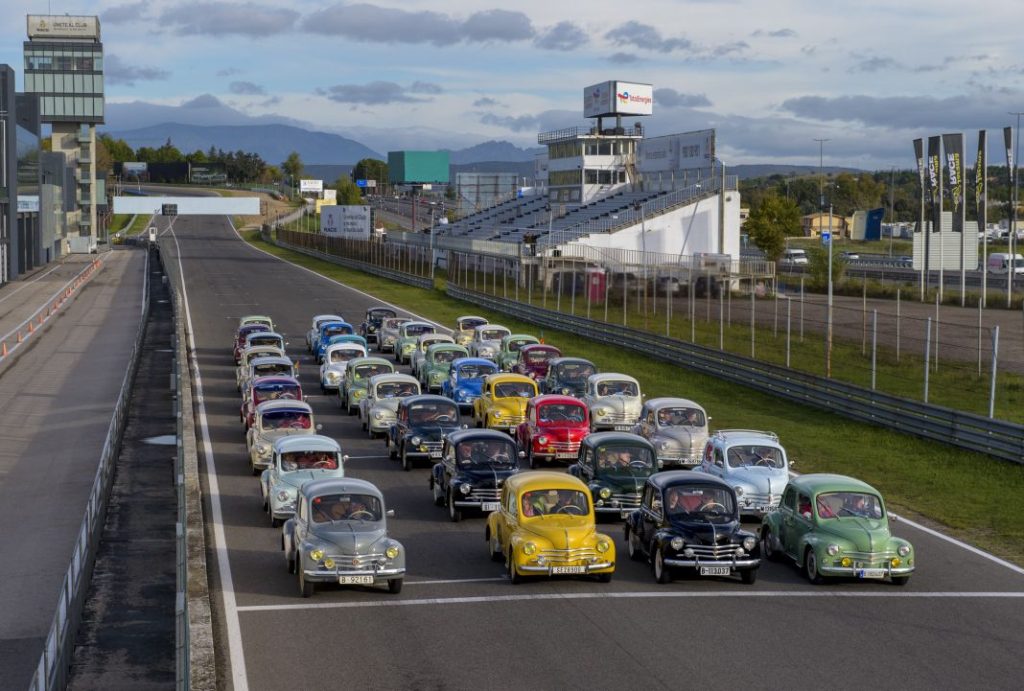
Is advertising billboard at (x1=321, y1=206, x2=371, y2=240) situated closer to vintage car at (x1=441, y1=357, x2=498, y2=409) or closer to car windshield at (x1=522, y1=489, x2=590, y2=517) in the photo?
vintage car at (x1=441, y1=357, x2=498, y2=409)

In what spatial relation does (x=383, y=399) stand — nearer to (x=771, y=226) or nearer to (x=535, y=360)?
(x=535, y=360)

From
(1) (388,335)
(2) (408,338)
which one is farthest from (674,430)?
(1) (388,335)

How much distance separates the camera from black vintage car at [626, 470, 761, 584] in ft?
65.3

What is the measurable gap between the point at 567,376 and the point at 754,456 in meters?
13.0

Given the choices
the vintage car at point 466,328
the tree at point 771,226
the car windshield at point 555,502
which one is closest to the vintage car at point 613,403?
the car windshield at point 555,502

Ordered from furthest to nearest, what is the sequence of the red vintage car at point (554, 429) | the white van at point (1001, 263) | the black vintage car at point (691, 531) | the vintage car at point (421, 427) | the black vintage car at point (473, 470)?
the white van at point (1001, 263) < the red vintage car at point (554, 429) < the vintage car at point (421, 427) < the black vintage car at point (473, 470) < the black vintage car at point (691, 531)

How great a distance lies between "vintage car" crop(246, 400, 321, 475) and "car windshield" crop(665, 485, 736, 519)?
1034cm

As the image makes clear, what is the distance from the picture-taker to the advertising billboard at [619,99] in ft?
394

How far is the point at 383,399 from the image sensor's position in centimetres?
3372

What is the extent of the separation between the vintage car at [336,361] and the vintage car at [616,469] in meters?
17.1

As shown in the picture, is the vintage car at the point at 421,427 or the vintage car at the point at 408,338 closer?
the vintage car at the point at 421,427

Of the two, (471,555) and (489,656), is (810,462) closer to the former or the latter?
(471,555)

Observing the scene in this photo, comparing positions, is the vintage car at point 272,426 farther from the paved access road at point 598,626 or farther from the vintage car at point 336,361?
the vintage car at point 336,361

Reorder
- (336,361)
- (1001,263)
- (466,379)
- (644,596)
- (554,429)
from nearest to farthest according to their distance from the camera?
(644,596)
(554,429)
(466,379)
(336,361)
(1001,263)
